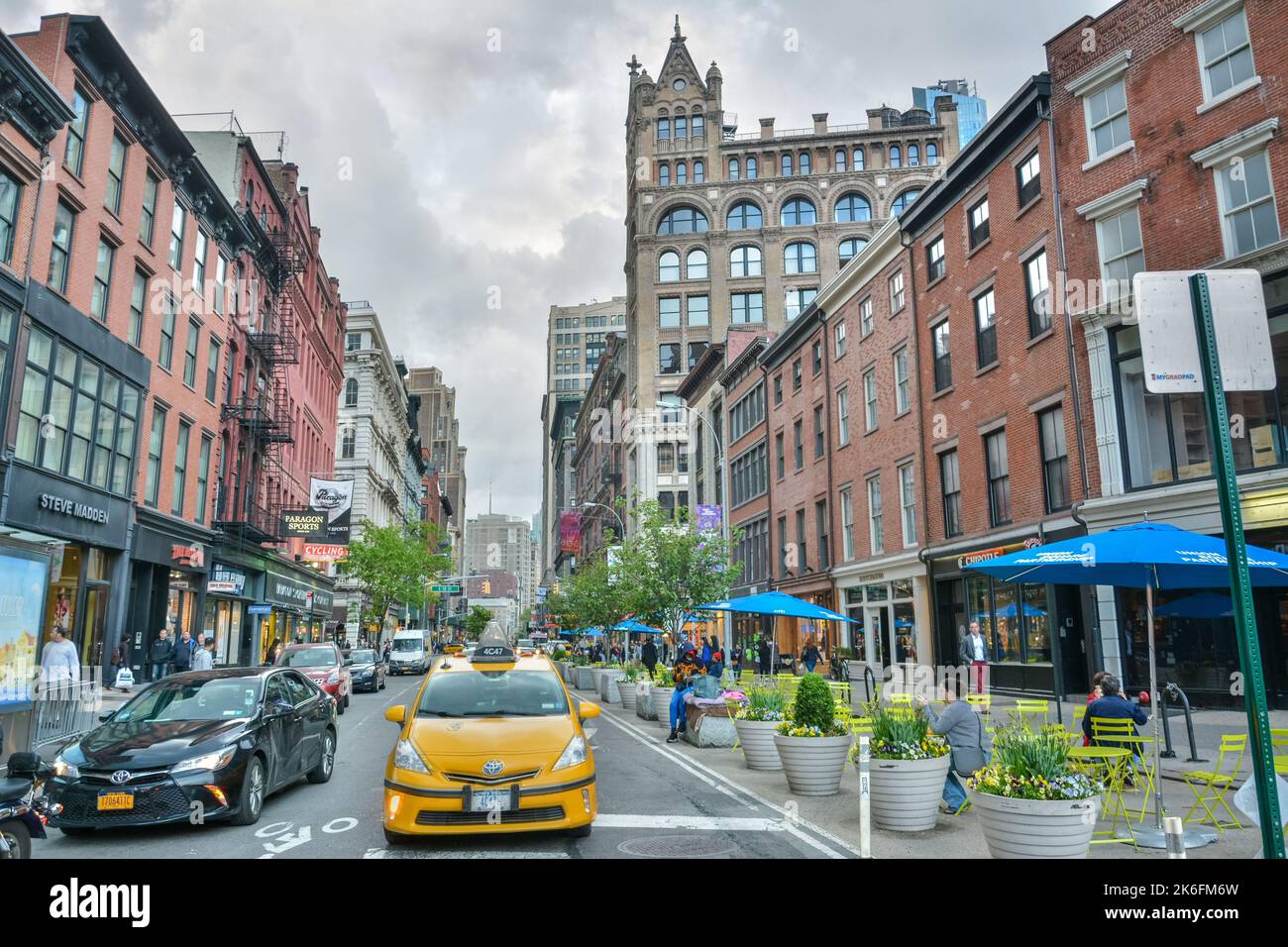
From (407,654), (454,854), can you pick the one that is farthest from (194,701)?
(407,654)

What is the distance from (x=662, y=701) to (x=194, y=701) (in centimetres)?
1195

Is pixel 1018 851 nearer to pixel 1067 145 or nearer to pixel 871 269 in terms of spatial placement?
pixel 1067 145

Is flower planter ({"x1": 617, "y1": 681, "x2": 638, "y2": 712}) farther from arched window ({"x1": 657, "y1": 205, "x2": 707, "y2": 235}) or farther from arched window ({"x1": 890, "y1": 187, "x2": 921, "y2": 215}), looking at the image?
arched window ({"x1": 890, "y1": 187, "x2": 921, "y2": 215})

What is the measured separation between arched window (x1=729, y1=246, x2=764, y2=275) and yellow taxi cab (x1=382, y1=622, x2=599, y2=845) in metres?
57.9

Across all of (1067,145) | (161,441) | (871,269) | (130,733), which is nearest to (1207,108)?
(1067,145)

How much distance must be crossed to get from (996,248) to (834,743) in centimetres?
1740

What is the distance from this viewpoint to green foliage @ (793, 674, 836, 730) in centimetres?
1057

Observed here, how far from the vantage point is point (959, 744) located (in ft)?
30.2

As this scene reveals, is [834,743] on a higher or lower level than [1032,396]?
lower

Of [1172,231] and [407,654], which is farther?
[407,654]

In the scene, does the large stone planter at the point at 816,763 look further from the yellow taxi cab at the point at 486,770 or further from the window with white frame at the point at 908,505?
the window with white frame at the point at 908,505

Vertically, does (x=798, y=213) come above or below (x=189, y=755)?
above

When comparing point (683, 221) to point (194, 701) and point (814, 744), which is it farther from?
point (194, 701)

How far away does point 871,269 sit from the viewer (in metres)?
31.0
